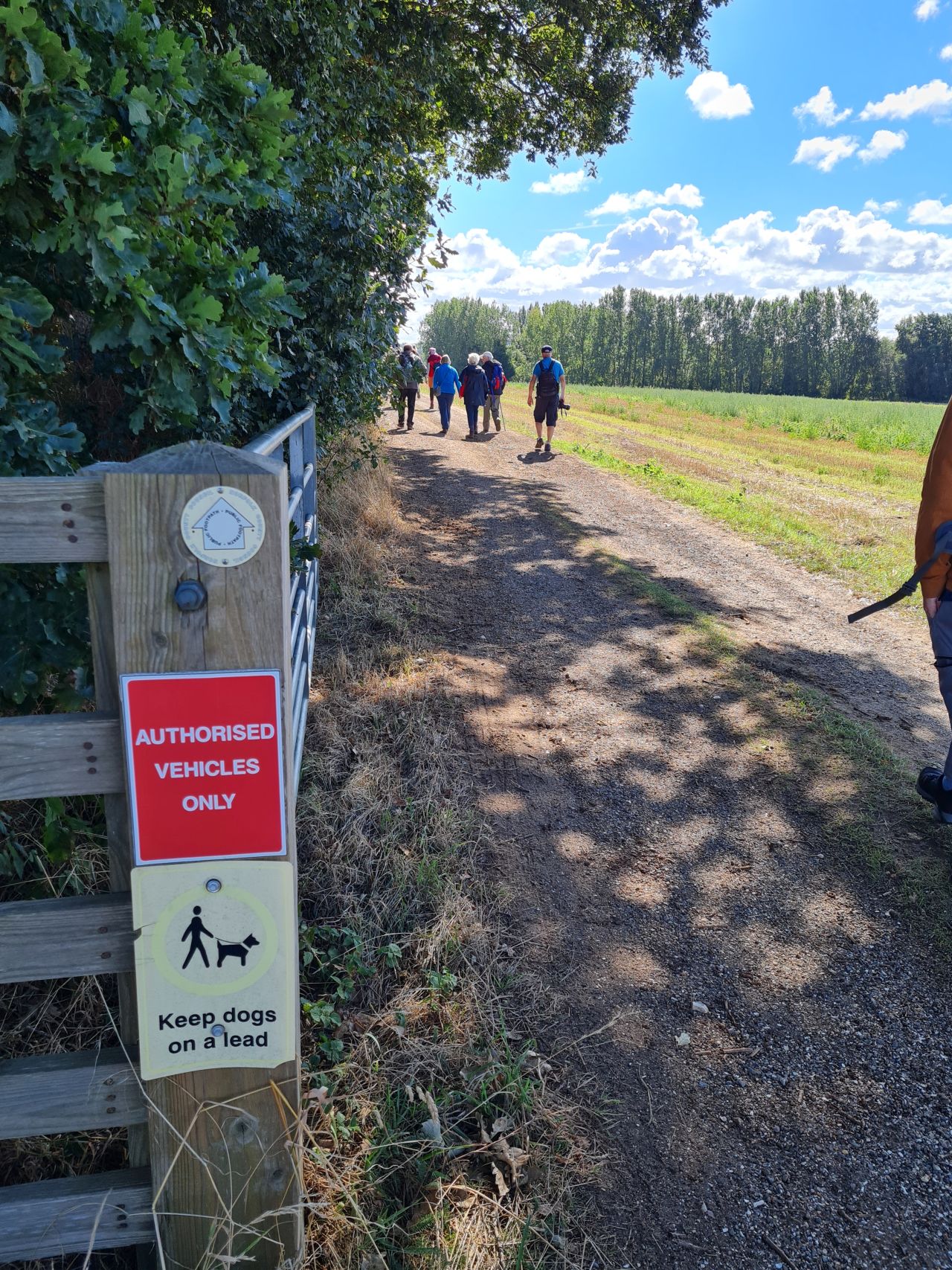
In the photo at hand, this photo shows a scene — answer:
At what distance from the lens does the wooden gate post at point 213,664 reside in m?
1.59

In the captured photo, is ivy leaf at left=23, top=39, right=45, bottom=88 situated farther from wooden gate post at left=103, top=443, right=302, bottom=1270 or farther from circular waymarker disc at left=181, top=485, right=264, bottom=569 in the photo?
circular waymarker disc at left=181, top=485, right=264, bottom=569

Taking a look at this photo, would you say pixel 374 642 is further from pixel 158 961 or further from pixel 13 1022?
pixel 158 961

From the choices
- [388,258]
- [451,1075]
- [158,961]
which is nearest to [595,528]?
[388,258]

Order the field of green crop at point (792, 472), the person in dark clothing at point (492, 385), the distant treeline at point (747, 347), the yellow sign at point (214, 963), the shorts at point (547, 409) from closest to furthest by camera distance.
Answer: the yellow sign at point (214, 963)
the field of green crop at point (792, 472)
the shorts at point (547, 409)
the person in dark clothing at point (492, 385)
the distant treeline at point (747, 347)

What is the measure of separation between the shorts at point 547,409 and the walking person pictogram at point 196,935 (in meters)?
15.4

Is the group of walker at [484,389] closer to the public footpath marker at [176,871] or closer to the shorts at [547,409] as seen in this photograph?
the shorts at [547,409]

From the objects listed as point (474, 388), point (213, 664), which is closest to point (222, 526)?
point (213, 664)

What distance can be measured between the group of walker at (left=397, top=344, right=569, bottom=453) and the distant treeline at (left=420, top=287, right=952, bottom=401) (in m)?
81.2

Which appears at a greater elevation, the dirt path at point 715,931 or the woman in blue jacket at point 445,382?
the woman in blue jacket at point 445,382

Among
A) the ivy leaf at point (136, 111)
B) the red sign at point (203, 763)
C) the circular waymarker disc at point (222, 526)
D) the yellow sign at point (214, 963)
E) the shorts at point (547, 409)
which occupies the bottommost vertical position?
the yellow sign at point (214, 963)

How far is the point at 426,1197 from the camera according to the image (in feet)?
7.65

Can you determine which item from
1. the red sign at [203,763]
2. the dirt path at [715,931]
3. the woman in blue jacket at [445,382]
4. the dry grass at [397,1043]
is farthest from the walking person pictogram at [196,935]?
the woman in blue jacket at [445,382]

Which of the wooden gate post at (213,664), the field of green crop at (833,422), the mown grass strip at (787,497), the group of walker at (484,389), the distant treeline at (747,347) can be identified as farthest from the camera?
the distant treeline at (747,347)

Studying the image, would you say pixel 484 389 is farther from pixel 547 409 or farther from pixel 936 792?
pixel 936 792
